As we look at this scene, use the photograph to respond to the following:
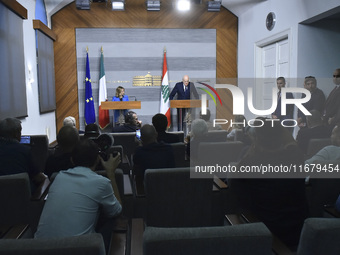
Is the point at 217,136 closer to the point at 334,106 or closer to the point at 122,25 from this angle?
the point at 334,106

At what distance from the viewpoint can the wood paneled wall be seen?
8594mm

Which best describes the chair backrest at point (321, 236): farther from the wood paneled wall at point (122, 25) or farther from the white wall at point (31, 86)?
the wood paneled wall at point (122, 25)

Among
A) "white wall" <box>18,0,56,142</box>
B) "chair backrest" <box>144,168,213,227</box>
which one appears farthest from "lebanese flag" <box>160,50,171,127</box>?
"chair backrest" <box>144,168,213,227</box>

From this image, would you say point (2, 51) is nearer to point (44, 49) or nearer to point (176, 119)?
point (44, 49)

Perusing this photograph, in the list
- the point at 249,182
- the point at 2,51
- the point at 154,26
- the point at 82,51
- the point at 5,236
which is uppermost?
the point at 154,26

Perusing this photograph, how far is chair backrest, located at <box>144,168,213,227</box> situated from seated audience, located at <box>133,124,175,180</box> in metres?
0.56

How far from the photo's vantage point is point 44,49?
7.58 meters

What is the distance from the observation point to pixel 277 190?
1.76 metres

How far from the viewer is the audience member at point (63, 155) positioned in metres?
2.36

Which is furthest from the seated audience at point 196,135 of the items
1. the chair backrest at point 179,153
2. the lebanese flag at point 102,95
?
the lebanese flag at point 102,95

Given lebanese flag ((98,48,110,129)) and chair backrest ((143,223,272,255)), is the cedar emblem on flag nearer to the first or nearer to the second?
lebanese flag ((98,48,110,129))

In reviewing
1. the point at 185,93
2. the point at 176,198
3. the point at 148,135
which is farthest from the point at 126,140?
the point at 185,93

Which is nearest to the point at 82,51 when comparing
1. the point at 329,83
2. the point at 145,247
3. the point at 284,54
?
the point at 284,54

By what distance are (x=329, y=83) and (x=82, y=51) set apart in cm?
595
